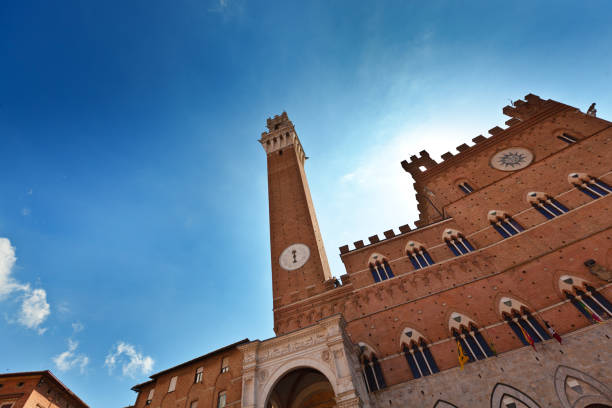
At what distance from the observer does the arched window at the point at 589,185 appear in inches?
671

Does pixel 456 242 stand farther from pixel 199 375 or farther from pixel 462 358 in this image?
pixel 199 375

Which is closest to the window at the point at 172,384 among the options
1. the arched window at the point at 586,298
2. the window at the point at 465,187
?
the arched window at the point at 586,298

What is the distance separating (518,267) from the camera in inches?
657

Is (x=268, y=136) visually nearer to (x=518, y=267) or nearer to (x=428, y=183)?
(x=428, y=183)

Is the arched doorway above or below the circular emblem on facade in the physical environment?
below

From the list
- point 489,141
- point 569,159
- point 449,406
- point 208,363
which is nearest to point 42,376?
point 208,363

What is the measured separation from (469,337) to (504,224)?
7876 mm

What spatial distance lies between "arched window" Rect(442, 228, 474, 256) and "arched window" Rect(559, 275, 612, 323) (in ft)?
16.1

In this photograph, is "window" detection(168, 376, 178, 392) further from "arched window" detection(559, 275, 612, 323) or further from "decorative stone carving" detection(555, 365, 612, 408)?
"arched window" detection(559, 275, 612, 323)

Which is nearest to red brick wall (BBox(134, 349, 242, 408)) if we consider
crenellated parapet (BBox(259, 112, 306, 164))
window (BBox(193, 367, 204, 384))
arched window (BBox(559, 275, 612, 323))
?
window (BBox(193, 367, 204, 384))

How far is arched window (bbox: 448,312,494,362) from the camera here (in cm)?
1467

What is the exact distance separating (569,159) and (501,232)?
21.7 feet

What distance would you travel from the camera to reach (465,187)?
75.0ft

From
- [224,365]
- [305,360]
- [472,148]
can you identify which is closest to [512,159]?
[472,148]
